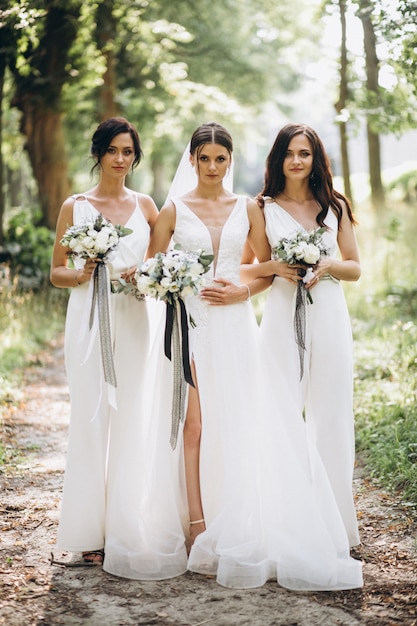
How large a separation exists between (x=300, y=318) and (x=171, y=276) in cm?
93

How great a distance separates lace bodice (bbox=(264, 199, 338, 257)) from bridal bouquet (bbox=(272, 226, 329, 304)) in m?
0.22

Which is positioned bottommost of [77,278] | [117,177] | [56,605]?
[56,605]

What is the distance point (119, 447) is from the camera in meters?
4.63

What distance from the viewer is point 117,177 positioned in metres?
4.80

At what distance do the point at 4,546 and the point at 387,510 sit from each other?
8.42 feet

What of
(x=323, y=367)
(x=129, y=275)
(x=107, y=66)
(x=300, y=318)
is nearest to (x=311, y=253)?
(x=300, y=318)

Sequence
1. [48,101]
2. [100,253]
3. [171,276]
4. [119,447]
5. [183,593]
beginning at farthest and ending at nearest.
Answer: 1. [48,101]
2. [119,447]
3. [100,253]
4. [171,276]
5. [183,593]

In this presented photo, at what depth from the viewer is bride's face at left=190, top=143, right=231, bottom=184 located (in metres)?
4.66

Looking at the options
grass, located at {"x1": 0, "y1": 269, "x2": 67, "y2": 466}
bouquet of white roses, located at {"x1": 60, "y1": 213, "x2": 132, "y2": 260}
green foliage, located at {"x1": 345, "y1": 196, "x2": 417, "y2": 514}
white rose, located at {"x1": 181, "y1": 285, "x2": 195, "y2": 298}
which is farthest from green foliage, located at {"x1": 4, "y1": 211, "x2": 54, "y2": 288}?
white rose, located at {"x1": 181, "y1": 285, "x2": 195, "y2": 298}

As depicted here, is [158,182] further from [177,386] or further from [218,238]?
[177,386]

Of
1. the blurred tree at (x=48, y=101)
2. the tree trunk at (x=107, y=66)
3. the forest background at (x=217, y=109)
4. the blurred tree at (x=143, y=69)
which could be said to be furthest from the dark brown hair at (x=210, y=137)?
the tree trunk at (x=107, y=66)

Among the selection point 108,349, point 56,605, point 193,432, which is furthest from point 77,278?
point 56,605

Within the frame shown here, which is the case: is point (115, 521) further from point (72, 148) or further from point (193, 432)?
point (72, 148)

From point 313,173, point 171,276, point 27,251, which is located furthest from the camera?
point 27,251
